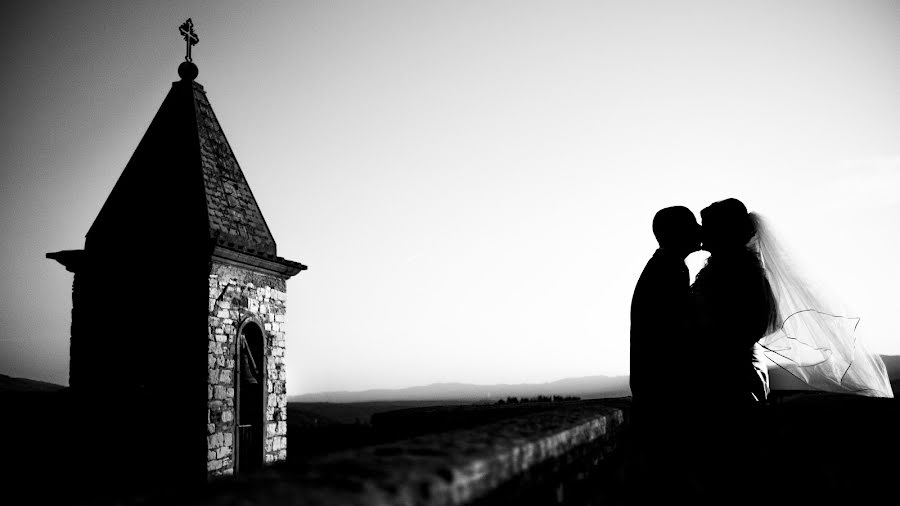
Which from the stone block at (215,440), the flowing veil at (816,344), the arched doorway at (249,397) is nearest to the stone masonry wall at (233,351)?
the stone block at (215,440)

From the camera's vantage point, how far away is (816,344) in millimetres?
4031

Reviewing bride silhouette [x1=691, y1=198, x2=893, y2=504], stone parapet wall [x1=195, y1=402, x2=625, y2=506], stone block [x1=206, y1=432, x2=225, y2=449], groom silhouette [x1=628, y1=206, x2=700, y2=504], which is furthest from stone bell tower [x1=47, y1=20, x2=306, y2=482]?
stone parapet wall [x1=195, y1=402, x2=625, y2=506]

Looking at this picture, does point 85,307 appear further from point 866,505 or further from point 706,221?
point 866,505

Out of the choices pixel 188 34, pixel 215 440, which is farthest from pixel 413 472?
pixel 188 34

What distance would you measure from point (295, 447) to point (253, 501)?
1606cm

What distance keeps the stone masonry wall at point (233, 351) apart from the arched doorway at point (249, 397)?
0.40ft

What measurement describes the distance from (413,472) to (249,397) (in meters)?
11.9

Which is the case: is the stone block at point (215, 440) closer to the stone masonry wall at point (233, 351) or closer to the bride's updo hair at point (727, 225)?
the stone masonry wall at point (233, 351)

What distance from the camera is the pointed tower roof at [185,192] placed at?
1120cm

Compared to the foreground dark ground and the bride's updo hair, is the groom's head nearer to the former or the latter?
the bride's updo hair

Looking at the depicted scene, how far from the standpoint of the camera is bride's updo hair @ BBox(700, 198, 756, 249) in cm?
376

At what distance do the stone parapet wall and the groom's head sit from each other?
1.73 metres

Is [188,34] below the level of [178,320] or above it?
above

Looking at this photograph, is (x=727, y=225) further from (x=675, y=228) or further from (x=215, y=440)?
(x=215, y=440)
